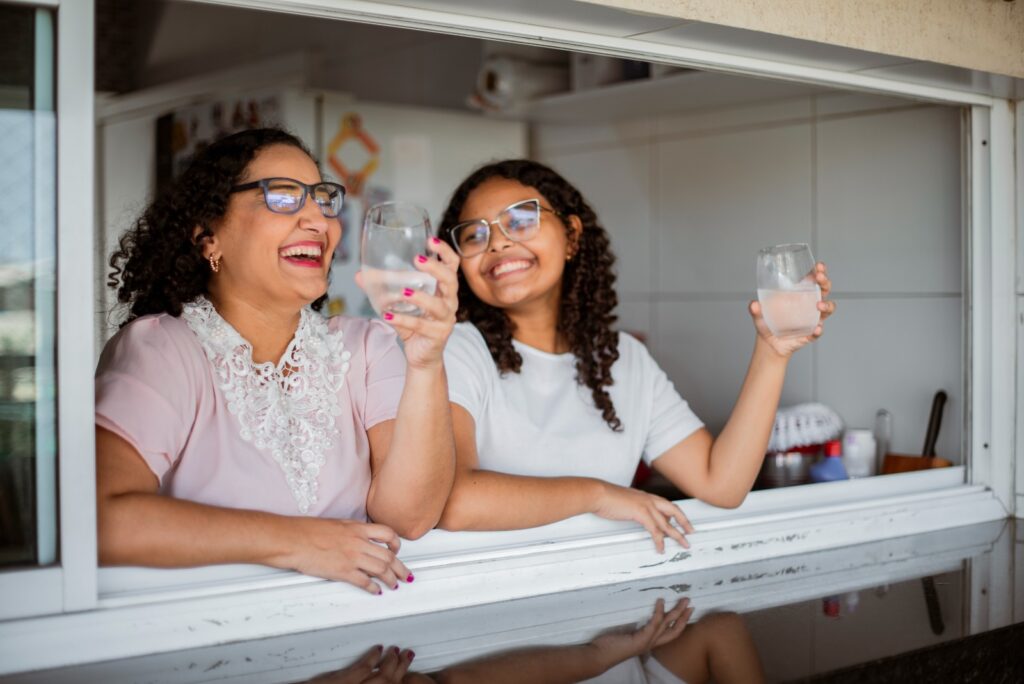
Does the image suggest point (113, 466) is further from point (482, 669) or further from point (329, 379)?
point (482, 669)

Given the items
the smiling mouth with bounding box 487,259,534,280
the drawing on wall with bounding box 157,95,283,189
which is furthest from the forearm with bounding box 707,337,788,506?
the drawing on wall with bounding box 157,95,283,189

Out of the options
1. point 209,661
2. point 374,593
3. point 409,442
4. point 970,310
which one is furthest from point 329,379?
point 970,310

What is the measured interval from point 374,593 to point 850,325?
155cm

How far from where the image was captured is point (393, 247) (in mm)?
1121

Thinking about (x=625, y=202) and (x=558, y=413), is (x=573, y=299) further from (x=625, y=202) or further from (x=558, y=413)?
(x=625, y=202)

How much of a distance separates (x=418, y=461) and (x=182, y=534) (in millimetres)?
302

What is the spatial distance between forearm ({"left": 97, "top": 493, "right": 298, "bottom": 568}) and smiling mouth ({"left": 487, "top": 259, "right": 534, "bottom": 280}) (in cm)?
62

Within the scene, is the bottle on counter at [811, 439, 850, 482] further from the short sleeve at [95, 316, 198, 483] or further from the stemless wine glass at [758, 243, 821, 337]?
the short sleeve at [95, 316, 198, 483]

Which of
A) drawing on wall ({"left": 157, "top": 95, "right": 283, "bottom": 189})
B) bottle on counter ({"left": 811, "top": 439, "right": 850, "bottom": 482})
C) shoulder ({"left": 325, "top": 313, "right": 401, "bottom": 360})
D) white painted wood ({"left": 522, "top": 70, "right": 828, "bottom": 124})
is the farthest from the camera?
drawing on wall ({"left": 157, "top": 95, "right": 283, "bottom": 189})

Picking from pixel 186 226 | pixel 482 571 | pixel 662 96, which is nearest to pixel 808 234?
pixel 662 96

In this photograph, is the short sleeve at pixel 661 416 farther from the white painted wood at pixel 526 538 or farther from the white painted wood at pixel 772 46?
the white painted wood at pixel 772 46

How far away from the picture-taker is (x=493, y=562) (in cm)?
148

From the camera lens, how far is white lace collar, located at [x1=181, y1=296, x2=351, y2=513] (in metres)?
1.43

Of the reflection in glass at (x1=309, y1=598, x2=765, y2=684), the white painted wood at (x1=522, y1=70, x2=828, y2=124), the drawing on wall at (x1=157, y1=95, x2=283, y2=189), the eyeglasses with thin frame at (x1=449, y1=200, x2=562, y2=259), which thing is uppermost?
the drawing on wall at (x1=157, y1=95, x2=283, y2=189)
